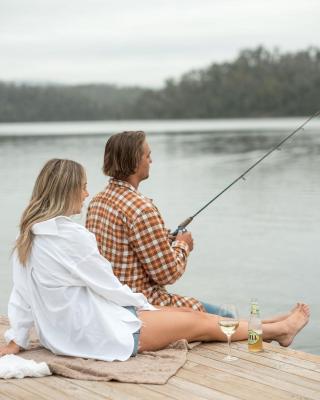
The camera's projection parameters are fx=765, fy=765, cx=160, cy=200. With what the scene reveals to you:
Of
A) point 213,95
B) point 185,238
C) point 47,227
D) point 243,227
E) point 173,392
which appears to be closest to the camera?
point 173,392

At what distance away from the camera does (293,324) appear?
13.8 ft

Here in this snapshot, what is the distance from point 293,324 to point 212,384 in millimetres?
984

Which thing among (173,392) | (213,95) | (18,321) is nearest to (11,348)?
(18,321)

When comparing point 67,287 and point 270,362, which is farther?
point 270,362

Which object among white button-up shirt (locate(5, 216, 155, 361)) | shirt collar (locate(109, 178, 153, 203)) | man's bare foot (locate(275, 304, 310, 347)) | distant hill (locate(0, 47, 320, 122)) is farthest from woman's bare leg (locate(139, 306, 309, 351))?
distant hill (locate(0, 47, 320, 122))

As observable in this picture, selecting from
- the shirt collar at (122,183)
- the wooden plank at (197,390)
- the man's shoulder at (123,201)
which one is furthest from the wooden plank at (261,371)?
the shirt collar at (122,183)

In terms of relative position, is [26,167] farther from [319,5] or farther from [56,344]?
[319,5]

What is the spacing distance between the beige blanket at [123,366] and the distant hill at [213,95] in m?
82.2

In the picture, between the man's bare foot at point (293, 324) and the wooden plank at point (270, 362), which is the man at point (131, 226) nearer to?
the wooden plank at point (270, 362)

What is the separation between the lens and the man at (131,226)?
12.1 feet

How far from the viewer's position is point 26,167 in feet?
81.6

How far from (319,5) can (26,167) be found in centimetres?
8657

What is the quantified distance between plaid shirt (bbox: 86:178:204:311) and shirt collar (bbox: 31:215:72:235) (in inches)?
15.4

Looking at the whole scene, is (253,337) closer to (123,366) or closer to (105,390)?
(123,366)
